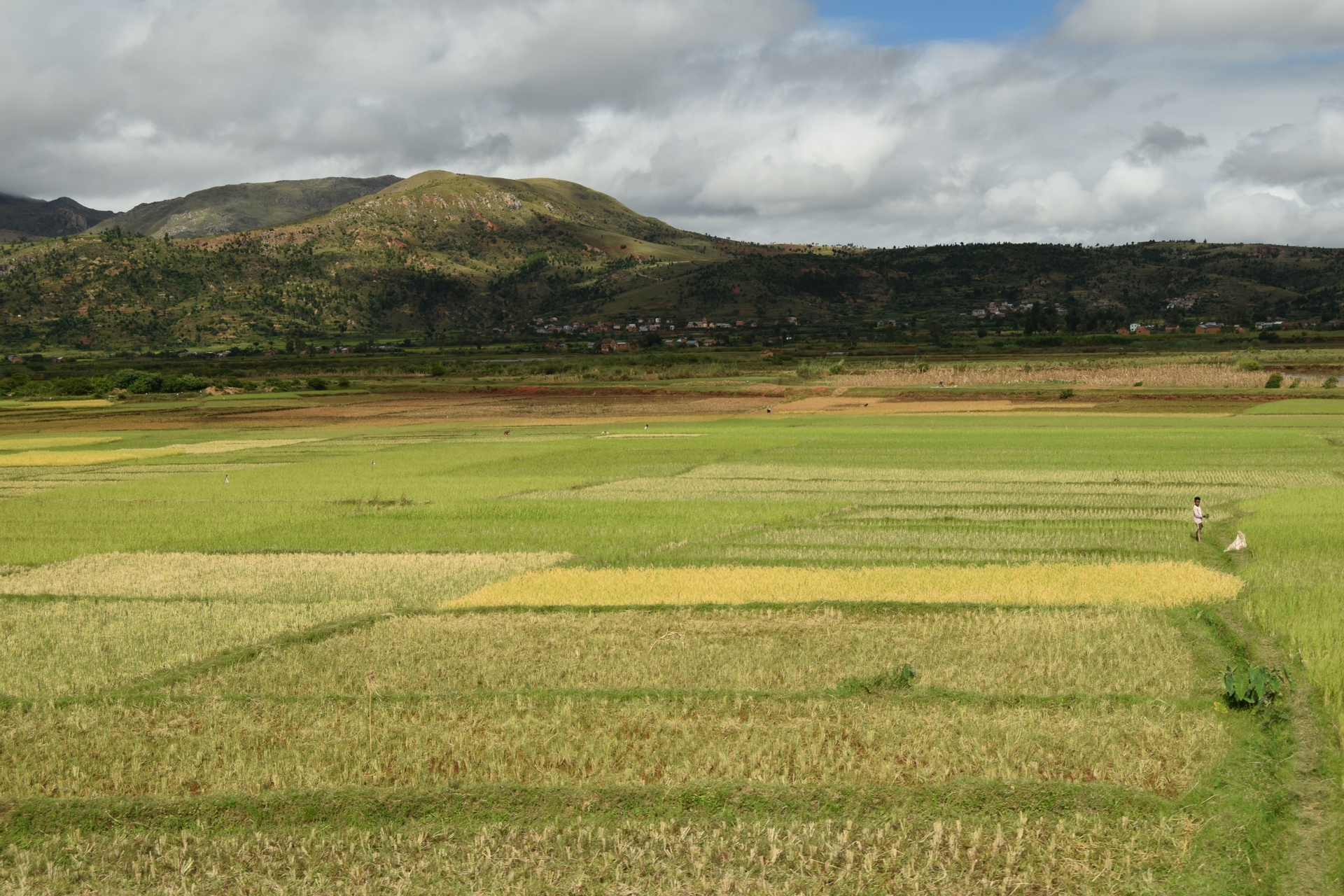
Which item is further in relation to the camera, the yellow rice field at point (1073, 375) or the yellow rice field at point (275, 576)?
the yellow rice field at point (1073, 375)

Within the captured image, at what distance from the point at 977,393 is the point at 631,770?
74.2 meters

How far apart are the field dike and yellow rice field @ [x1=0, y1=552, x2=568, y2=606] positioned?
142 centimetres

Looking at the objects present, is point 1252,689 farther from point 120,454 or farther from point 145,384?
point 145,384

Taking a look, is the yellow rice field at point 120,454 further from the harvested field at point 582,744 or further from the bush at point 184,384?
the bush at point 184,384

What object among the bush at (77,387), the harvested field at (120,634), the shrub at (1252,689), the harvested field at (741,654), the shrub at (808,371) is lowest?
the harvested field at (120,634)

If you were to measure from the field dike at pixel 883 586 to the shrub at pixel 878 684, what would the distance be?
469 cm

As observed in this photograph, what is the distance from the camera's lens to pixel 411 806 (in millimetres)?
9508

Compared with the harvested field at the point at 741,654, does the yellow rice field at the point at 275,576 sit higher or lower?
lower

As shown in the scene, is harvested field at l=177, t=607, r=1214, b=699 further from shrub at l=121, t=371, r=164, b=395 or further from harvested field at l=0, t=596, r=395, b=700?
shrub at l=121, t=371, r=164, b=395

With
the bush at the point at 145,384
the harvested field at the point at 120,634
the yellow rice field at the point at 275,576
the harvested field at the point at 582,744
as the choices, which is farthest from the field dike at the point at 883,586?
the bush at the point at 145,384

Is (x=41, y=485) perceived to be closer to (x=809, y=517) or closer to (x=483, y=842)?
(x=809, y=517)

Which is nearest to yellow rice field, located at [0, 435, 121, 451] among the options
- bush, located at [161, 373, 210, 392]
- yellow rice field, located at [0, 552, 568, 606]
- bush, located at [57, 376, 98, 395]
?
bush, located at [161, 373, 210, 392]

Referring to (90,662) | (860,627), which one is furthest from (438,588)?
(860,627)

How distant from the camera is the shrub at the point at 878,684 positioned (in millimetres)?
12578
